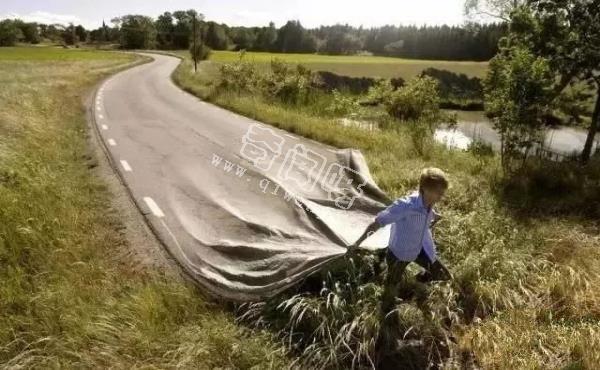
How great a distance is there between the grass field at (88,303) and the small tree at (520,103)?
24.2ft

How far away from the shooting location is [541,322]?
4652 millimetres

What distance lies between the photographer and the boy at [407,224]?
4.41m

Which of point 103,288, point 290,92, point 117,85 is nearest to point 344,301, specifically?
point 103,288

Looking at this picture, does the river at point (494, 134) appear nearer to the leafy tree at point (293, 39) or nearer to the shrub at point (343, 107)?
the shrub at point (343, 107)

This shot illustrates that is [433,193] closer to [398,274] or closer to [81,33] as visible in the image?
[398,274]

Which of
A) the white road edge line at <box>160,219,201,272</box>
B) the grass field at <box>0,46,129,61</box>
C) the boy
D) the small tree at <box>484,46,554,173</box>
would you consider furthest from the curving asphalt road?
the grass field at <box>0,46,129,61</box>

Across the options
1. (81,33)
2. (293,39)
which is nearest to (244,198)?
(293,39)

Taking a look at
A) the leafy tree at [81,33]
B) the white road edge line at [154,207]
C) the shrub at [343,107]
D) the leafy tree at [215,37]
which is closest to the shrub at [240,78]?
the shrub at [343,107]

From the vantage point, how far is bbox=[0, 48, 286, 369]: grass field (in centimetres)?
420

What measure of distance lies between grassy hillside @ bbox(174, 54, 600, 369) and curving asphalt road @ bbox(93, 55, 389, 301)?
50 centimetres

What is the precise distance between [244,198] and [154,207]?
5.22 ft

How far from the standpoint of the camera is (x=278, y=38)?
117875 mm

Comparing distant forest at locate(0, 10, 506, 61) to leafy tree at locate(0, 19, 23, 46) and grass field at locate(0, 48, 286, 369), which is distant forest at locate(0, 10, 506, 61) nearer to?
leafy tree at locate(0, 19, 23, 46)

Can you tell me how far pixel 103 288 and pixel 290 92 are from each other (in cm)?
1964
